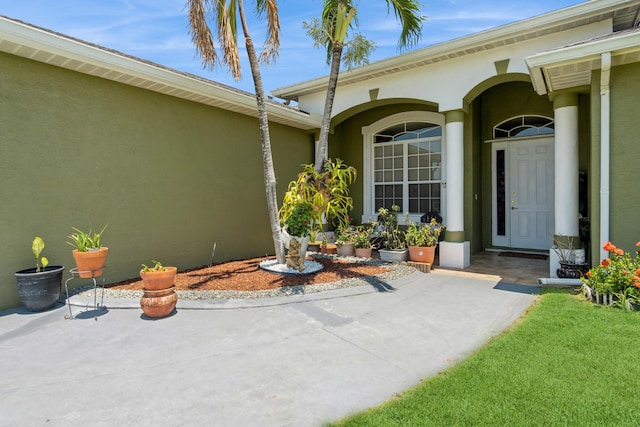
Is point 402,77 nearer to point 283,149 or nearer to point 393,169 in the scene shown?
point 393,169

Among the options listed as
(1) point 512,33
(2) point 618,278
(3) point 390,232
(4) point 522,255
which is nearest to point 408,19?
(1) point 512,33

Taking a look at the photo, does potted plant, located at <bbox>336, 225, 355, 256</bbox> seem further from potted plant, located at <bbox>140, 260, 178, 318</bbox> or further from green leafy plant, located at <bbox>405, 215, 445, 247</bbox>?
potted plant, located at <bbox>140, 260, 178, 318</bbox>

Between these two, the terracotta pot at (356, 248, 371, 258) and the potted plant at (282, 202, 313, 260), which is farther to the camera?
the terracotta pot at (356, 248, 371, 258)

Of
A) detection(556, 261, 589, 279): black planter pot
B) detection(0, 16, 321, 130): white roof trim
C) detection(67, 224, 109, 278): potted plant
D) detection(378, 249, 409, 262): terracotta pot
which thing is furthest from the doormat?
detection(67, 224, 109, 278): potted plant

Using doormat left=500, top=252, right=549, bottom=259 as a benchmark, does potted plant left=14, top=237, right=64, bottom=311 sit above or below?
above

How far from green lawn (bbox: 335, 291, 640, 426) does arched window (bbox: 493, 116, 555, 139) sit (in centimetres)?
589

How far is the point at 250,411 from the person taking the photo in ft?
7.73

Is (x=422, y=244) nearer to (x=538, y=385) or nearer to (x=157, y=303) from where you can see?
(x=538, y=385)

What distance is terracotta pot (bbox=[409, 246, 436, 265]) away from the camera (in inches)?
273

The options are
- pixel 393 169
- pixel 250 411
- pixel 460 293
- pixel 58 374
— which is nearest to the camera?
pixel 250 411

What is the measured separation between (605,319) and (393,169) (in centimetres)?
635

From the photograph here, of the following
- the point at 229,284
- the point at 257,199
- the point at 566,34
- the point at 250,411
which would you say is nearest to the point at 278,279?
the point at 229,284

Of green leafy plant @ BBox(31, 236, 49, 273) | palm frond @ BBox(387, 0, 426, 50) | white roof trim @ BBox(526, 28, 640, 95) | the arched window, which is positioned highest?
palm frond @ BBox(387, 0, 426, 50)

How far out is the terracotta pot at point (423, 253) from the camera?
22.7ft
